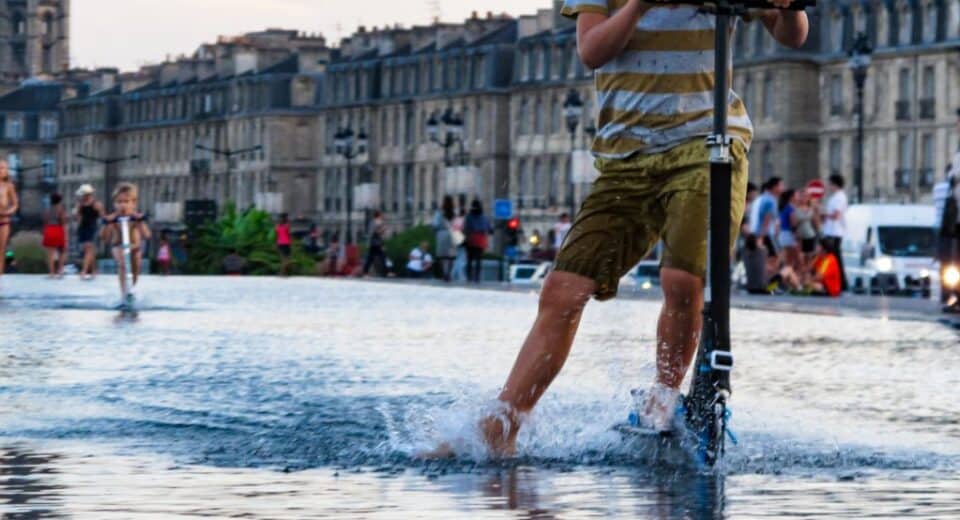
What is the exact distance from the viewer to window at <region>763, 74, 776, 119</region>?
11894 cm

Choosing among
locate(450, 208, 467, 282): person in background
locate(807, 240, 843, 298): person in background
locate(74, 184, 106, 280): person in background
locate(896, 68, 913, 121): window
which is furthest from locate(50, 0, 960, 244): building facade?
locate(807, 240, 843, 298): person in background

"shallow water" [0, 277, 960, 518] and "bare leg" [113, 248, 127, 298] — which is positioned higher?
"bare leg" [113, 248, 127, 298]

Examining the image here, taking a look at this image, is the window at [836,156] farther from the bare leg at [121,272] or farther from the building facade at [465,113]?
the bare leg at [121,272]

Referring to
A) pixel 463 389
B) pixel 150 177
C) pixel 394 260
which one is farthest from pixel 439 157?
pixel 463 389

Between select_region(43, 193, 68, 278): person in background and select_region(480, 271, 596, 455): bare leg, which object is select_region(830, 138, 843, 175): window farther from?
select_region(480, 271, 596, 455): bare leg

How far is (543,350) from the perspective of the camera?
941 cm

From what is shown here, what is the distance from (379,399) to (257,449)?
8.97ft

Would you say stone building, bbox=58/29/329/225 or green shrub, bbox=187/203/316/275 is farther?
stone building, bbox=58/29/329/225

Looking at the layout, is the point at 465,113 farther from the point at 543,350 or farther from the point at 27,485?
the point at 27,485

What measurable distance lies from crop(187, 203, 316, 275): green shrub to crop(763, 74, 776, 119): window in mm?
33898

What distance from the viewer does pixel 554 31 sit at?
5482 inches

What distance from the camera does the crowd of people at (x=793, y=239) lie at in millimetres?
36438

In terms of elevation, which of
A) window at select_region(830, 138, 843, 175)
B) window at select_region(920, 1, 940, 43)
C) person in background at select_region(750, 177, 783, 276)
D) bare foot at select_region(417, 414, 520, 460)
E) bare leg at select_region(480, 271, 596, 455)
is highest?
window at select_region(920, 1, 940, 43)

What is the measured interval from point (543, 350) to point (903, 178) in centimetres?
10259
